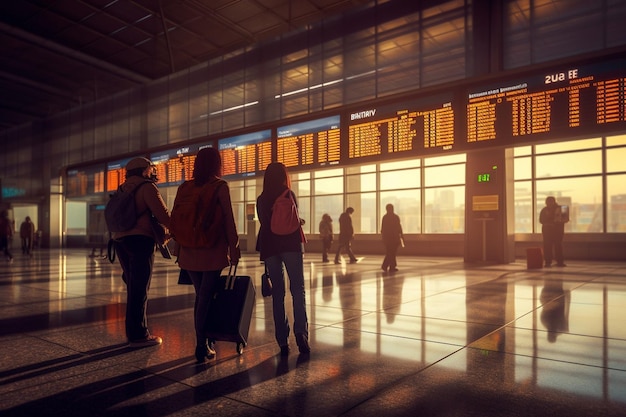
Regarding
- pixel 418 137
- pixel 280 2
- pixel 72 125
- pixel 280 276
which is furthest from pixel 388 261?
pixel 72 125

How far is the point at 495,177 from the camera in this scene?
12.4 m

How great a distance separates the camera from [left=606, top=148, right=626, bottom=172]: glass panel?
54.2 ft

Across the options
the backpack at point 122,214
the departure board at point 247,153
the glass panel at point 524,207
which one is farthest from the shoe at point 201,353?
the glass panel at point 524,207

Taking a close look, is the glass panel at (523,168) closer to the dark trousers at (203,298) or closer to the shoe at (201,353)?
the dark trousers at (203,298)

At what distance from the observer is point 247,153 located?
11914 mm

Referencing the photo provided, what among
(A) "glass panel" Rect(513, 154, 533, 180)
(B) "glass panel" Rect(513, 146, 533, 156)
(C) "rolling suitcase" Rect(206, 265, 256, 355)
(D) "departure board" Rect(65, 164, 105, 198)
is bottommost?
(C) "rolling suitcase" Rect(206, 265, 256, 355)

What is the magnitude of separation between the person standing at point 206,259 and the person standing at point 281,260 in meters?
0.33

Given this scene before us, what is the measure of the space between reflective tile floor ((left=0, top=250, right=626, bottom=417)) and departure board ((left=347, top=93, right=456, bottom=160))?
366 cm

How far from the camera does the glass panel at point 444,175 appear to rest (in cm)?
2038

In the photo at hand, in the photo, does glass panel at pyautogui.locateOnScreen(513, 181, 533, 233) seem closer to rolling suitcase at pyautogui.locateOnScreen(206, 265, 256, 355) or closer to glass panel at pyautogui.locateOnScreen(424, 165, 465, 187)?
glass panel at pyautogui.locateOnScreen(424, 165, 465, 187)

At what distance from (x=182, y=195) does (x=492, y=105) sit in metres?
6.70

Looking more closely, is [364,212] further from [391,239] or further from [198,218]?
[198,218]

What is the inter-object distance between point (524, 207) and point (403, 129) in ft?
39.1

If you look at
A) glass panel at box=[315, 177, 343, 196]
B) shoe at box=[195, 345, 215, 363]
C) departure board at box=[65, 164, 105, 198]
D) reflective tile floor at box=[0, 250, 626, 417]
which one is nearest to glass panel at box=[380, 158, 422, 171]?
glass panel at box=[315, 177, 343, 196]
